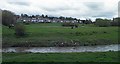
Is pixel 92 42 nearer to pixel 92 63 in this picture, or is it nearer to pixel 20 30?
pixel 20 30

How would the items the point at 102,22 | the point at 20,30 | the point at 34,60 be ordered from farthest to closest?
1. the point at 102,22
2. the point at 20,30
3. the point at 34,60

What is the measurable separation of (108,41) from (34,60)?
3955 centimetres

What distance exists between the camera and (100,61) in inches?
960

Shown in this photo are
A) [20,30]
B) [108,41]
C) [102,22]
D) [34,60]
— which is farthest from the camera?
[102,22]

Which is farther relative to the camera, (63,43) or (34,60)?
(63,43)

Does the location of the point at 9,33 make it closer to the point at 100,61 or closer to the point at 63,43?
the point at 63,43

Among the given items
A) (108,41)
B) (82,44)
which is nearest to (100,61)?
(82,44)

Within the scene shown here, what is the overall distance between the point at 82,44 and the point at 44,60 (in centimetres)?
3302

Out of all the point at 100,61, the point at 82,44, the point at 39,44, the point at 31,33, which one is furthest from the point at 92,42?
the point at 100,61

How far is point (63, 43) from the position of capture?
190 ft

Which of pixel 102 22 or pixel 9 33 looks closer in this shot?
pixel 9 33

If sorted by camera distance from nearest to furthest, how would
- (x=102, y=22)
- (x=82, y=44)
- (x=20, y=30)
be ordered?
(x=82, y=44), (x=20, y=30), (x=102, y=22)

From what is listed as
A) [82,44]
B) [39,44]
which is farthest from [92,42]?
[39,44]

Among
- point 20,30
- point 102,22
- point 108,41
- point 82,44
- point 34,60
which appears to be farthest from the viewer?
point 102,22
